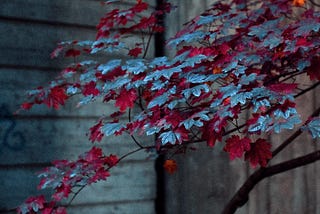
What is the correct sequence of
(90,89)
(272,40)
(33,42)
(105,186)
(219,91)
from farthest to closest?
(105,186) → (33,42) → (90,89) → (272,40) → (219,91)

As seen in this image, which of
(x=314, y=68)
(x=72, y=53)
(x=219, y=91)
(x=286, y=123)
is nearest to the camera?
(x=286, y=123)

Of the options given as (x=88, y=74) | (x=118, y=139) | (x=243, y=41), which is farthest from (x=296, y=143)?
(x=88, y=74)

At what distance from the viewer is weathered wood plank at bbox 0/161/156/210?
2.99 meters

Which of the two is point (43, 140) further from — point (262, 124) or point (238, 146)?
point (262, 124)

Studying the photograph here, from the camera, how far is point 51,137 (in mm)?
3145

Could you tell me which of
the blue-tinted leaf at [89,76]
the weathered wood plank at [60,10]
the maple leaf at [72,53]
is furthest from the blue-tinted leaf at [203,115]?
the weathered wood plank at [60,10]

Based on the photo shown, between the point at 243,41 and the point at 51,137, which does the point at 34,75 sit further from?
the point at 243,41

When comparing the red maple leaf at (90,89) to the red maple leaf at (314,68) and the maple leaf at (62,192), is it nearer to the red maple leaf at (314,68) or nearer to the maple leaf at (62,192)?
the maple leaf at (62,192)

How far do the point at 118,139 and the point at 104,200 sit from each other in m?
0.43

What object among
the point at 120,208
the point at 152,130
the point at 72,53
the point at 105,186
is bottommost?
the point at 120,208

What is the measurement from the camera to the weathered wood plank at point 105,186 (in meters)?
2.99

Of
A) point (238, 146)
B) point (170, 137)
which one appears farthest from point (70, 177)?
point (238, 146)

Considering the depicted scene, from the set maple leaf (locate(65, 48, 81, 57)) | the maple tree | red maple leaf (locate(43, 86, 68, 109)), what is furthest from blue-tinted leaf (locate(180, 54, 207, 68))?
maple leaf (locate(65, 48, 81, 57))

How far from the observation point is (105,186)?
334 cm
